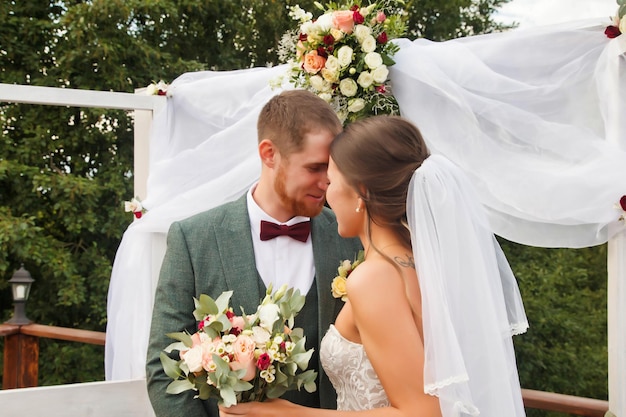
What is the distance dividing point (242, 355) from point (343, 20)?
1.79 m

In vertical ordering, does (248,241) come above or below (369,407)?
above

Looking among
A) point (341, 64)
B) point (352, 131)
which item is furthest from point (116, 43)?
point (352, 131)

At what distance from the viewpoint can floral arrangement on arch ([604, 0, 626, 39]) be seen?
100 inches

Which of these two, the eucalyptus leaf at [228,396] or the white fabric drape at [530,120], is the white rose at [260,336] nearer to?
the eucalyptus leaf at [228,396]

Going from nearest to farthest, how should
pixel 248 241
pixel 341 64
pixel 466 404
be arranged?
pixel 466 404
pixel 248 241
pixel 341 64

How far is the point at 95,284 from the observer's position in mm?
7816

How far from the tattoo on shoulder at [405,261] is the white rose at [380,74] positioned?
1.22 meters

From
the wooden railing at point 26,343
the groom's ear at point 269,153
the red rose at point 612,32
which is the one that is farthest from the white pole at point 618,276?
the wooden railing at point 26,343

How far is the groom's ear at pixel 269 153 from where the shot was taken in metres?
2.40

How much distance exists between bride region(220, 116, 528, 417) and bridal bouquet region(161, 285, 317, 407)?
8 centimetres

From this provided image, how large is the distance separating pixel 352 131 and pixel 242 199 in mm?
651

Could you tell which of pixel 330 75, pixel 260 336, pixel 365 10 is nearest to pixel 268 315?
pixel 260 336

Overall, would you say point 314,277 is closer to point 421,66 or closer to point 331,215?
point 331,215

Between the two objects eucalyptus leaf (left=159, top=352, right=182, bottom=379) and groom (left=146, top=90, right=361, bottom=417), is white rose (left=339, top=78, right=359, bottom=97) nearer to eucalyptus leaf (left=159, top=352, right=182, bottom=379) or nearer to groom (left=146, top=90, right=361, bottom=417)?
groom (left=146, top=90, right=361, bottom=417)
